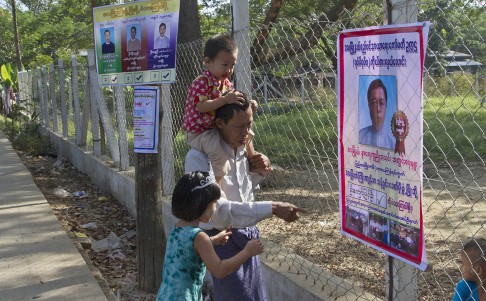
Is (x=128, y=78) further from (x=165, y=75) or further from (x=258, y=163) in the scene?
(x=258, y=163)

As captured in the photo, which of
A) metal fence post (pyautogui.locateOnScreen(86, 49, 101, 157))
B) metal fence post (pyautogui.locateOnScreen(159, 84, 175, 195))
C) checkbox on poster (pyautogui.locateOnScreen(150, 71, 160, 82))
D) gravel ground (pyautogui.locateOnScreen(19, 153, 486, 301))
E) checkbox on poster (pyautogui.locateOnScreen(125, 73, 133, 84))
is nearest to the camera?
gravel ground (pyautogui.locateOnScreen(19, 153, 486, 301))

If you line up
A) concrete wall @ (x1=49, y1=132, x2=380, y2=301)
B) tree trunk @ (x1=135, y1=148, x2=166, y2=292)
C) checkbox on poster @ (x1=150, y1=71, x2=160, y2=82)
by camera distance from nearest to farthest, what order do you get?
concrete wall @ (x1=49, y1=132, x2=380, y2=301) → checkbox on poster @ (x1=150, y1=71, x2=160, y2=82) → tree trunk @ (x1=135, y1=148, x2=166, y2=292)

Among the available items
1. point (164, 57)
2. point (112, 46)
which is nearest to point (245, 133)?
point (164, 57)

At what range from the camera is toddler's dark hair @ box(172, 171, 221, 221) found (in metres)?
2.91

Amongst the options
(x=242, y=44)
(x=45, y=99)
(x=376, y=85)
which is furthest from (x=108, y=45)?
(x=45, y=99)

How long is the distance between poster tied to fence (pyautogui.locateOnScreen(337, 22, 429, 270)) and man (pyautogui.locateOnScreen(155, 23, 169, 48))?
98.7 inches

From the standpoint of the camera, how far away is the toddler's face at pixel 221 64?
3506 mm

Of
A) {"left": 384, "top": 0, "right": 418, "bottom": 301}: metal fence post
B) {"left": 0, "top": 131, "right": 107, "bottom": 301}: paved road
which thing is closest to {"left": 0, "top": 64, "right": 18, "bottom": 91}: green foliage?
{"left": 0, "top": 131, "right": 107, "bottom": 301}: paved road

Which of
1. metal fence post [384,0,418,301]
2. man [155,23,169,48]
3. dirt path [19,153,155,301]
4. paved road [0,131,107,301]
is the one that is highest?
man [155,23,169,48]

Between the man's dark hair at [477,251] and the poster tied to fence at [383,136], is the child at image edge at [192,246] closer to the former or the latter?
the poster tied to fence at [383,136]

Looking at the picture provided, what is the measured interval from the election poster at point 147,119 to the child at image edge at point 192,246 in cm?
234

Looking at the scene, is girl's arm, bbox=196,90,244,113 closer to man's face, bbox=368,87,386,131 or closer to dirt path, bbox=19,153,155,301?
man's face, bbox=368,87,386,131

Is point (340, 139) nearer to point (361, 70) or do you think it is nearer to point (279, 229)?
point (361, 70)

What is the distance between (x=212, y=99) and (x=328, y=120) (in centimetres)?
86
